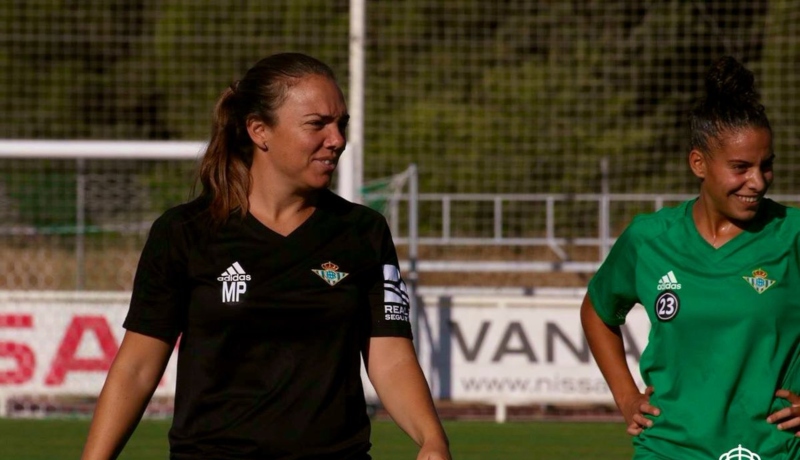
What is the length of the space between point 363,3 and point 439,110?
35.2 feet

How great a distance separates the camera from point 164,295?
3.36 meters

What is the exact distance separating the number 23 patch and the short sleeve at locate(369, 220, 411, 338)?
30.4 inches

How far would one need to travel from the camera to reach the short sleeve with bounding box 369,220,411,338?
11.4 feet

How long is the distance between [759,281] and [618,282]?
49cm

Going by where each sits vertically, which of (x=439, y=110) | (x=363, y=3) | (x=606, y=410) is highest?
(x=363, y=3)

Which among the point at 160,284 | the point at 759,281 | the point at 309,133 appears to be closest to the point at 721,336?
A: the point at 759,281

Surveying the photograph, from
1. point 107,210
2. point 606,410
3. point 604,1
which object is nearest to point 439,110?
point 604,1

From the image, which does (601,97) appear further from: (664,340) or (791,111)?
(664,340)

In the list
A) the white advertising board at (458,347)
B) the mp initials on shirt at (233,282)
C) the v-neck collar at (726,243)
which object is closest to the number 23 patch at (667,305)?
the v-neck collar at (726,243)

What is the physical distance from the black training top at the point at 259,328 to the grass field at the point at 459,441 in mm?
5873

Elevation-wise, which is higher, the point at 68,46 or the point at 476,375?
the point at 68,46

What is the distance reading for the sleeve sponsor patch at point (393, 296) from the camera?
11.4ft

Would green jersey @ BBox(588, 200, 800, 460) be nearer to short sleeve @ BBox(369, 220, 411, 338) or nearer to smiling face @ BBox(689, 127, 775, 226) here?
smiling face @ BBox(689, 127, 775, 226)

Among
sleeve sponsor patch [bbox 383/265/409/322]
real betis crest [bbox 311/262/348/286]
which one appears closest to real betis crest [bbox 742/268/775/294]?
sleeve sponsor patch [bbox 383/265/409/322]
